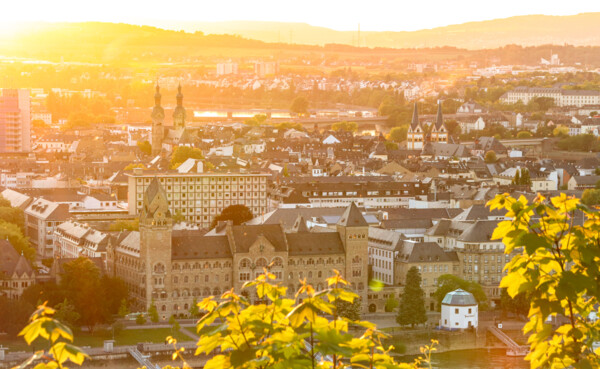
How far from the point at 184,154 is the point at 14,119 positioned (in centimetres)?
1831

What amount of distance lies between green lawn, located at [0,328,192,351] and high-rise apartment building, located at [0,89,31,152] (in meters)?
53.3

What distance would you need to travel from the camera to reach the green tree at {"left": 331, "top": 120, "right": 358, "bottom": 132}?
117m

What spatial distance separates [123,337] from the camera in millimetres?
39656

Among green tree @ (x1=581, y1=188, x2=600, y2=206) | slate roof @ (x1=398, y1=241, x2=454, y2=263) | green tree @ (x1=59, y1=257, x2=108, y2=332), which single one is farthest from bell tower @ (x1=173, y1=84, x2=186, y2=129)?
green tree @ (x1=59, y1=257, x2=108, y2=332)

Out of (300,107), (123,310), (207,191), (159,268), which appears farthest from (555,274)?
(300,107)

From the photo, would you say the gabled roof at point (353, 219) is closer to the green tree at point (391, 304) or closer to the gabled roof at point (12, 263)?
the green tree at point (391, 304)

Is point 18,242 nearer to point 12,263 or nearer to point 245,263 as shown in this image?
point 12,263

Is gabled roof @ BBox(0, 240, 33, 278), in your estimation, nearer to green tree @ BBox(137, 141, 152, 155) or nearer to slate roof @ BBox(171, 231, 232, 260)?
slate roof @ BBox(171, 231, 232, 260)

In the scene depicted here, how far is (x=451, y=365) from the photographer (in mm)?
38625

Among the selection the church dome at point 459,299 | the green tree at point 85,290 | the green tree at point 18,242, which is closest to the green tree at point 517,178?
the green tree at point 18,242

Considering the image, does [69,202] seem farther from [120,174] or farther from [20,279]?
[20,279]

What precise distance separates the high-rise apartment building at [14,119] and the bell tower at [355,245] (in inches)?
1986

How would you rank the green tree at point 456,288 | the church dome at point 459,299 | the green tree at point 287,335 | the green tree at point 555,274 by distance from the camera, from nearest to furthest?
1. the green tree at point 287,335
2. the green tree at point 555,274
3. the church dome at point 459,299
4. the green tree at point 456,288

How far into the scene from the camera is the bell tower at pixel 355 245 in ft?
147
